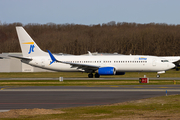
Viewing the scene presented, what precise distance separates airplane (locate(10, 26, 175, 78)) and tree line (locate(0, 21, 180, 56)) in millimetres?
101054

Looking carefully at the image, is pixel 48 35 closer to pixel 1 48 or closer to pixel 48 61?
pixel 1 48

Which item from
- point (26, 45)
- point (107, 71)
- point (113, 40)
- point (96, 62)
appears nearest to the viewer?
point (107, 71)

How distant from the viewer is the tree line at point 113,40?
156m

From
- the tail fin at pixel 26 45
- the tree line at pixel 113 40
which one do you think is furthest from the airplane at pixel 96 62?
the tree line at pixel 113 40

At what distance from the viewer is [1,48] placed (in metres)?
172

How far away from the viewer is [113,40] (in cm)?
16788

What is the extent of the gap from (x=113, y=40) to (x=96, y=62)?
393 ft

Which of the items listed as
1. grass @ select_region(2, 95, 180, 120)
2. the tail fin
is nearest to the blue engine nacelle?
the tail fin

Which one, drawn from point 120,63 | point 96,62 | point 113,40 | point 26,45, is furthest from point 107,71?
point 113,40

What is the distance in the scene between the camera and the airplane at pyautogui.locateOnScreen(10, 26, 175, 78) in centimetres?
4706

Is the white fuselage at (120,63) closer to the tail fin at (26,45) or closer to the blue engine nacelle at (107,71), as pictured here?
the tail fin at (26,45)

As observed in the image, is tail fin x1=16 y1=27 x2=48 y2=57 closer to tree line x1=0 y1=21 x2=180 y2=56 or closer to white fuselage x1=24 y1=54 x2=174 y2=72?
white fuselage x1=24 y1=54 x2=174 y2=72

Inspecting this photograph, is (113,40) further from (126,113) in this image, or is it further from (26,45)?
(126,113)

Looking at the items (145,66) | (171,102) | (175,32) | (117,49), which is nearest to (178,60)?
(145,66)
